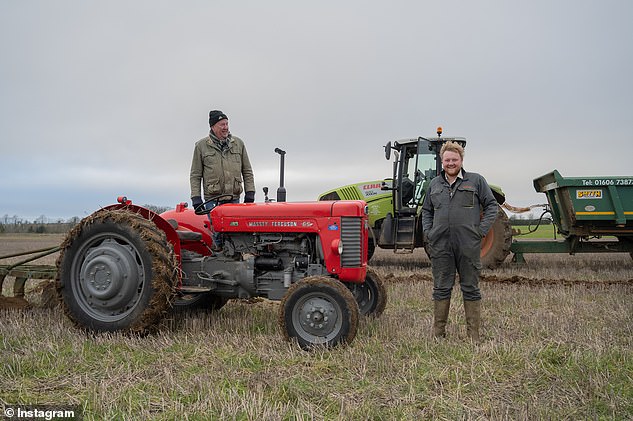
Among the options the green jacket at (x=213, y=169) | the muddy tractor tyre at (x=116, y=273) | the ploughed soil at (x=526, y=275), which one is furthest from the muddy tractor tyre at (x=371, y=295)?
the ploughed soil at (x=526, y=275)

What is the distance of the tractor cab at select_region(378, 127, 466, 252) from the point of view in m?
9.30

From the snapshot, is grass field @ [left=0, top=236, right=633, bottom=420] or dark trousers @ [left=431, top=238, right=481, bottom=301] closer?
grass field @ [left=0, top=236, right=633, bottom=420]

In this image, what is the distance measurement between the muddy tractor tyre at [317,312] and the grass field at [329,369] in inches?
5.8

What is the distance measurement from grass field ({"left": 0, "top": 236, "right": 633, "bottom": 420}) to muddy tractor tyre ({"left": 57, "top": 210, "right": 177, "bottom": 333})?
7.2 inches

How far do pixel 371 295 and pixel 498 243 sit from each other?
15.9ft

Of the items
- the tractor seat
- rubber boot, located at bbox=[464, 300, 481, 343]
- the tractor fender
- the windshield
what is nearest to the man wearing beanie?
the tractor seat

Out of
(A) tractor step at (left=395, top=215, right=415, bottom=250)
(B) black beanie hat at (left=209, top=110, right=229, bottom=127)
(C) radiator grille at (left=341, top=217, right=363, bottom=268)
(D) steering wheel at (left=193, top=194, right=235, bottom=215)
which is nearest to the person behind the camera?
(C) radiator grille at (left=341, top=217, right=363, bottom=268)

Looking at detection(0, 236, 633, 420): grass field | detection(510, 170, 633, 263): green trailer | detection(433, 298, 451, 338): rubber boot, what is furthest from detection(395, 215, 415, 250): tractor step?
detection(433, 298, 451, 338): rubber boot

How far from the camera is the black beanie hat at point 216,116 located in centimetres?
513

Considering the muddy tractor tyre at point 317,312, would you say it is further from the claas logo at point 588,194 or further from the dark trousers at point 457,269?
the claas logo at point 588,194

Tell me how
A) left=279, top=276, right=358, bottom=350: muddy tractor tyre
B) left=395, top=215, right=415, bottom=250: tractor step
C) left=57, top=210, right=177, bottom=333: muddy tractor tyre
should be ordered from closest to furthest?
left=279, top=276, right=358, bottom=350: muddy tractor tyre → left=57, top=210, right=177, bottom=333: muddy tractor tyre → left=395, top=215, right=415, bottom=250: tractor step

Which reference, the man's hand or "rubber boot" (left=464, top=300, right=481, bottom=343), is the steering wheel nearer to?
the man's hand

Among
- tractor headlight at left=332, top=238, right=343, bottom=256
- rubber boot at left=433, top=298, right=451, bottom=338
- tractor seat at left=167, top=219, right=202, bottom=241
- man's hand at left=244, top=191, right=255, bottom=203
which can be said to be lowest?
rubber boot at left=433, top=298, right=451, bottom=338

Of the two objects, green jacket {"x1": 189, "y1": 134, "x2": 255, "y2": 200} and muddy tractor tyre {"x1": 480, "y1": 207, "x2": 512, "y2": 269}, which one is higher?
green jacket {"x1": 189, "y1": 134, "x2": 255, "y2": 200}
